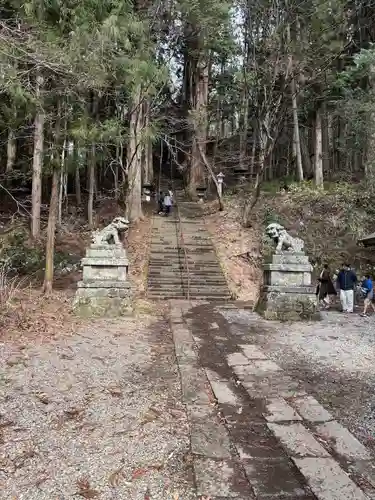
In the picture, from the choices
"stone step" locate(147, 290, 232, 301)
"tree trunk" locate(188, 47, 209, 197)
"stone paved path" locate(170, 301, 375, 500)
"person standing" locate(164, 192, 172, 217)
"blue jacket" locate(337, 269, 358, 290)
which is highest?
"tree trunk" locate(188, 47, 209, 197)

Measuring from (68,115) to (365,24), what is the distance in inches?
639

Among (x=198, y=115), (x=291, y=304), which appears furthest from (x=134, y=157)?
(x=291, y=304)

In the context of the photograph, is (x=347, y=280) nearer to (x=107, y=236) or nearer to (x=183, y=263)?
(x=107, y=236)

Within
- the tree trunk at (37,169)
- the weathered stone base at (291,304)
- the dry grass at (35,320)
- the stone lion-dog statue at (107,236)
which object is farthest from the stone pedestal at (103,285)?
the tree trunk at (37,169)

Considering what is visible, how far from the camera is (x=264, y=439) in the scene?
11.0 ft

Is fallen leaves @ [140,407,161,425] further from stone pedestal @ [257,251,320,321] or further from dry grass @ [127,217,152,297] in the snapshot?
dry grass @ [127,217,152,297]

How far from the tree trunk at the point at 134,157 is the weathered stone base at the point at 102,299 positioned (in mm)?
7274

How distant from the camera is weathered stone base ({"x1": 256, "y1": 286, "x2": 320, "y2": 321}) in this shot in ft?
28.9

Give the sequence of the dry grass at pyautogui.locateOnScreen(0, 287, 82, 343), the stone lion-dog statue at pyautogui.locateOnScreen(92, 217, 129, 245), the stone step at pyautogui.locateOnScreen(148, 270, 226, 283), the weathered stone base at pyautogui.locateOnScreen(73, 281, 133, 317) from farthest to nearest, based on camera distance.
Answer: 1. the stone step at pyautogui.locateOnScreen(148, 270, 226, 283)
2. the stone lion-dog statue at pyautogui.locateOnScreen(92, 217, 129, 245)
3. the weathered stone base at pyautogui.locateOnScreen(73, 281, 133, 317)
4. the dry grass at pyautogui.locateOnScreen(0, 287, 82, 343)

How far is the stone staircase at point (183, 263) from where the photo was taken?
12.7m

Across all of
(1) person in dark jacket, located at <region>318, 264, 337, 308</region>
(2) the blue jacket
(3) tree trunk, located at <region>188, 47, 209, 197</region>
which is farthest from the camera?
(3) tree trunk, located at <region>188, 47, 209, 197</region>

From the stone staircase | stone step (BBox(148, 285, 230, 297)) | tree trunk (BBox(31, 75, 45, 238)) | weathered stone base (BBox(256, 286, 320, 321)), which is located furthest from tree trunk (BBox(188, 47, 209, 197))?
weathered stone base (BBox(256, 286, 320, 321))

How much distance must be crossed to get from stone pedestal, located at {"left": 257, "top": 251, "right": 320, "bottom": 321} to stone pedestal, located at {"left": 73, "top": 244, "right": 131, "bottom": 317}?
2971mm

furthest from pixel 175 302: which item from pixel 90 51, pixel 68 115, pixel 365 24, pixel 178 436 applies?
pixel 365 24
